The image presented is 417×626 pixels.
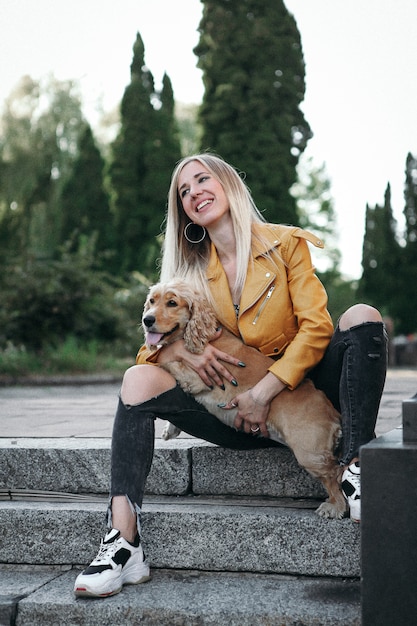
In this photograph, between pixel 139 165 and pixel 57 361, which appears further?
pixel 139 165

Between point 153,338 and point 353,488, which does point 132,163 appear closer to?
point 153,338

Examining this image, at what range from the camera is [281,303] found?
9.61ft

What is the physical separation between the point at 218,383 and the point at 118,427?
1.30 feet

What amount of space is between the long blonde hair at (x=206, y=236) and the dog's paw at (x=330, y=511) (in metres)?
0.87

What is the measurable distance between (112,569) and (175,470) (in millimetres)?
625

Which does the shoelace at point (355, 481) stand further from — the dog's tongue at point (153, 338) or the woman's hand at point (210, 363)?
the dog's tongue at point (153, 338)

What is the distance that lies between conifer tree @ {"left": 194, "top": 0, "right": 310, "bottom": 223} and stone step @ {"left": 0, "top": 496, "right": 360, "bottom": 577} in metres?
20.0

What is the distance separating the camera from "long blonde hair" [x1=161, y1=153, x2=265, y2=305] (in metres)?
3.06

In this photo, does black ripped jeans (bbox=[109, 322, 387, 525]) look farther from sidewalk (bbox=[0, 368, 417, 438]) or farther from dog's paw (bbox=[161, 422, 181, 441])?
sidewalk (bbox=[0, 368, 417, 438])

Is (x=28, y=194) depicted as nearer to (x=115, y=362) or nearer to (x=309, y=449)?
(x=115, y=362)

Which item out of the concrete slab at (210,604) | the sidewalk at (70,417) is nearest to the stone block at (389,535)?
the concrete slab at (210,604)

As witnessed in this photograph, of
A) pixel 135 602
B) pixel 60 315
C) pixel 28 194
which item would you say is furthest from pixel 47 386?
pixel 28 194

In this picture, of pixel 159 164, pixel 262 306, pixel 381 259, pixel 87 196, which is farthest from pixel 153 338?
pixel 381 259

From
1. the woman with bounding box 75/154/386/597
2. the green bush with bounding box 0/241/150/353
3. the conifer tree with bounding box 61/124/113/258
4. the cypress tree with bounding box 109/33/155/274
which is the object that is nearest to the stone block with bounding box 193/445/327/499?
the woman with bounding box 75/154/386/597
